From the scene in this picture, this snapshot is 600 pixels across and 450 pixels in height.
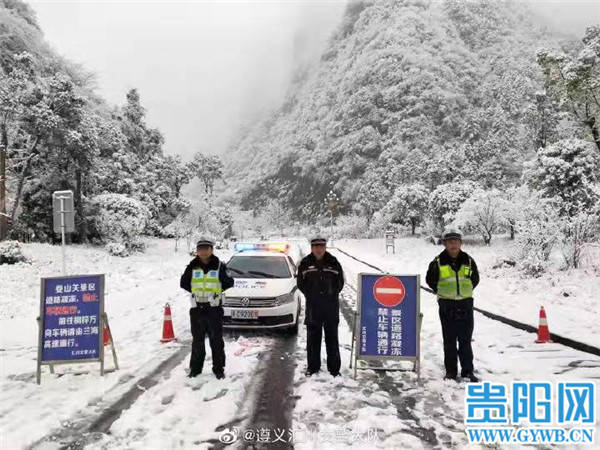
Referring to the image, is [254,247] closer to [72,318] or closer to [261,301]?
[261,301]

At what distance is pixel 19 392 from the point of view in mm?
5582

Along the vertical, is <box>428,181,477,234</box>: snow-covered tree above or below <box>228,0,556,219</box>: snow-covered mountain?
below

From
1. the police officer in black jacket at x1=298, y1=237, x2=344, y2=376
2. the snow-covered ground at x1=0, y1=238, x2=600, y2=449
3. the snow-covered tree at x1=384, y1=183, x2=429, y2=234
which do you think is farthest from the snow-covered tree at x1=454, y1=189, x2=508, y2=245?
the police officer in black jacket at x1=298, y1=237, x2=344, y2=376

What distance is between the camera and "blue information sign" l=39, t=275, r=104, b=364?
20.1ft

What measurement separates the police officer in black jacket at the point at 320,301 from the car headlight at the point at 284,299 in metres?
1.92

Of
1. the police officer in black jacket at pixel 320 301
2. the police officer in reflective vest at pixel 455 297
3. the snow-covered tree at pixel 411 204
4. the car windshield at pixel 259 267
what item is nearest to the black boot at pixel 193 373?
the police officer in black jacket at pixel 320 301

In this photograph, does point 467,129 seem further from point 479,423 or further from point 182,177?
point 479,423

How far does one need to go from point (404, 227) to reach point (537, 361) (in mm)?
56600

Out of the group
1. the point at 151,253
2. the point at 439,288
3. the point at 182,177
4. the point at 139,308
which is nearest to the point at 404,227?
the point at 182,177

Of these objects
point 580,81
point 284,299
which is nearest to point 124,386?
point 284,299

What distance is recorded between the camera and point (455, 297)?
5.63 m

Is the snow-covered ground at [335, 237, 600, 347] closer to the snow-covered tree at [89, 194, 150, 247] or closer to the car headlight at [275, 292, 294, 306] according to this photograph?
the car headlight at [275, 292, 294, 306]

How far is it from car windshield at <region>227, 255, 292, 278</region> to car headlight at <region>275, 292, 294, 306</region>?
0.79m

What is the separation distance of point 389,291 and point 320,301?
1.02m
